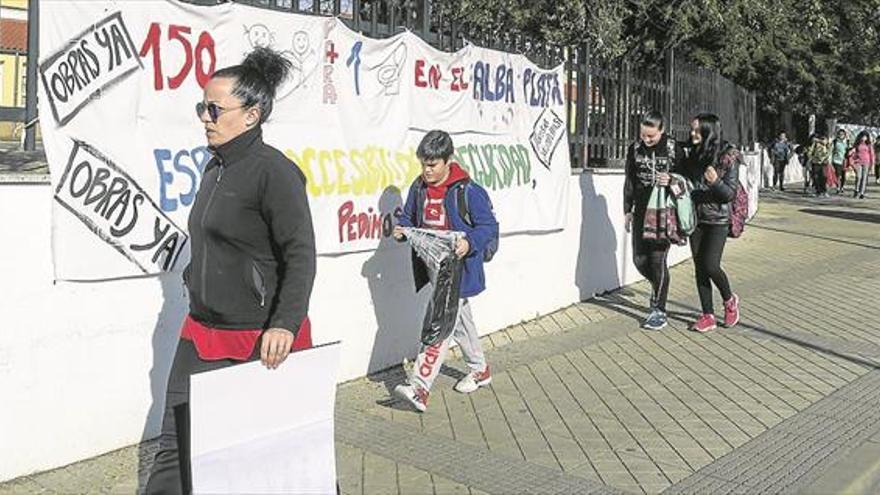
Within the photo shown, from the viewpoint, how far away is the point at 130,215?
455 cm

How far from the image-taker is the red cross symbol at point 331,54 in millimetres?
5715

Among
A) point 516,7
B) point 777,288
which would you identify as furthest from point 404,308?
point 516,7

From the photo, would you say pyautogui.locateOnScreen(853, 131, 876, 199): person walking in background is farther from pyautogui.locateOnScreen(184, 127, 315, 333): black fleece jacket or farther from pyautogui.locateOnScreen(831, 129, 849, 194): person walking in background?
pyautogui.locateOnScreen(184, 127, 315, 333): black fleece jacket

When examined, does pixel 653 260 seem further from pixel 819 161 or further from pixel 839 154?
pixel 839 154

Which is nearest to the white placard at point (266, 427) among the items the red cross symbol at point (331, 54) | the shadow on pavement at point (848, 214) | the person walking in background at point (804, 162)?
the red cross symbol at point (331, 54)

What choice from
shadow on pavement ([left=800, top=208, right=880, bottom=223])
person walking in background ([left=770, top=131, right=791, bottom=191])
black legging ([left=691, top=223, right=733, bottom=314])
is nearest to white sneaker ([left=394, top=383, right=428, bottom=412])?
black legging ([left=691, top=223, right=733, bottom=314])

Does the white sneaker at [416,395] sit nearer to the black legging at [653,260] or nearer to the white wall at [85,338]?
the white wall at [85,338]

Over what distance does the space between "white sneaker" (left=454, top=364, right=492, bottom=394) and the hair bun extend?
9.84 ft

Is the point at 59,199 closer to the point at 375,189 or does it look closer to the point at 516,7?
the point at 375,189

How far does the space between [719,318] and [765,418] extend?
289cm

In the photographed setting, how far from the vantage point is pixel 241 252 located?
3125mm

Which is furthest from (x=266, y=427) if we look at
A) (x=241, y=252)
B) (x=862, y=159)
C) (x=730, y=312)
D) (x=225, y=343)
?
(x=862, y=159)

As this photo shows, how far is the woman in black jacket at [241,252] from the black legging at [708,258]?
537 centimetres

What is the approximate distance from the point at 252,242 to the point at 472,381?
9.92 ft
